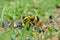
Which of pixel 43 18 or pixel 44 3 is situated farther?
pixel 44 3

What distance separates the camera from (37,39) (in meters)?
3.52

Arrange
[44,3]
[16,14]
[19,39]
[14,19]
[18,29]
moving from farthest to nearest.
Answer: [44,3] → [16,14] → [14,19] → [18,29] → [19,39]

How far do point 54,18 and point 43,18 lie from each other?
0.61 feet

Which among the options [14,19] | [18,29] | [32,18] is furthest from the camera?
[14,19]

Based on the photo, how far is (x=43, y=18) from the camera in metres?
4.91

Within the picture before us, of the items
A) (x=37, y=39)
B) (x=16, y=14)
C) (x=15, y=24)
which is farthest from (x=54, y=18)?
(x=37, y=39)


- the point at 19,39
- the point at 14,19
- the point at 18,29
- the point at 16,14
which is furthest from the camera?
the point at 16,14

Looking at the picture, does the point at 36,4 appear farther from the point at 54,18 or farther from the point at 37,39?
the point at 37,39

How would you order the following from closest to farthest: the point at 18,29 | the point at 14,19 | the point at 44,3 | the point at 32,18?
the point at 18,29
the point at 32,18
the point at 14,19
the point at 44,3

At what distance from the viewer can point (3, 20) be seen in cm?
443

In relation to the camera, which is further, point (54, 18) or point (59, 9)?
point (59, 9)

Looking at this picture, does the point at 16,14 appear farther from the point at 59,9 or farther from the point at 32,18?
the point at 59,9

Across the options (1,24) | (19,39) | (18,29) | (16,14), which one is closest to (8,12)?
(16,14)

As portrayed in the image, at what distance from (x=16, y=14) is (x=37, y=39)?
4.36 feet
